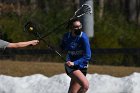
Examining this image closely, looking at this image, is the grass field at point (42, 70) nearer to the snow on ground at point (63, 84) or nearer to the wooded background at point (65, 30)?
the wooded background at point (65, 30)

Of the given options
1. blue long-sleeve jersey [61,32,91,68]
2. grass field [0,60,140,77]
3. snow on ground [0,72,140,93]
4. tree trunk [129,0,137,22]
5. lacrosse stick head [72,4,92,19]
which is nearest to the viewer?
blue long-sleeve jersey [61,32,91,68]

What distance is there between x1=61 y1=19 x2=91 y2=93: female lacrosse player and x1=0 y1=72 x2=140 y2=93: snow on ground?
7.09 ft

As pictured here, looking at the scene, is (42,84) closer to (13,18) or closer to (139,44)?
(139,44)

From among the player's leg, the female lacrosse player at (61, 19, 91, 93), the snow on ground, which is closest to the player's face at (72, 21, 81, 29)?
the female lacrosse player at (61, 19, 91, 93)

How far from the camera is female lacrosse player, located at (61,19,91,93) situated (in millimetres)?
9094

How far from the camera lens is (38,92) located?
11586mm

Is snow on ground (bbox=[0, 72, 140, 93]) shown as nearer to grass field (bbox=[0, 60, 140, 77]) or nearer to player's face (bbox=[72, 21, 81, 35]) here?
player's face (bbox=[72, 21, 81, 35])

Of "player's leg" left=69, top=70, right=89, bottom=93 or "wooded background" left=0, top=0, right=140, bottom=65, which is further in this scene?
"wooded background" left=0, top=0, right=140, bottom=65

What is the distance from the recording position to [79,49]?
9172 millimetres

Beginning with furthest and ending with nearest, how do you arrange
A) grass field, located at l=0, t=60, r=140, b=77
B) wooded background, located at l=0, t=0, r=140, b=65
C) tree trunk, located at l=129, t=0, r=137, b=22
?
tree trunk, located at l=129, t=0, r=137, b=22 < wooded background, located at l=0, t=0, r=140, b=65 < grass field, located at l=0, t=60, r=140, b=77

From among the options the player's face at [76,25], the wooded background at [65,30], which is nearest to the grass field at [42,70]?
the wooded background at [65,30]

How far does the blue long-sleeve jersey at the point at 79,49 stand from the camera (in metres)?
9.09

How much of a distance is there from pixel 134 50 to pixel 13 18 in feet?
26.0

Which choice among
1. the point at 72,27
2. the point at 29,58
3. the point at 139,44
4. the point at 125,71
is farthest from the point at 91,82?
the point at 139,44
